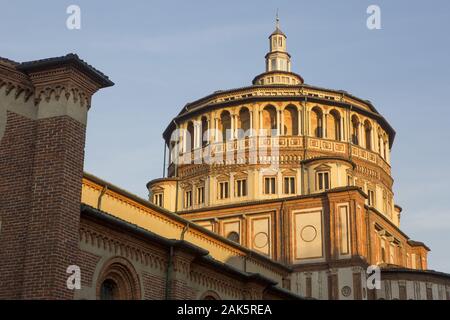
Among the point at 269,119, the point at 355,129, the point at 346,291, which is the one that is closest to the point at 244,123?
the point at 269,119

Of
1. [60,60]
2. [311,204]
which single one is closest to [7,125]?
[60,60]

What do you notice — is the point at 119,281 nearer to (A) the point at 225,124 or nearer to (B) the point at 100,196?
(B) the point at 100,196

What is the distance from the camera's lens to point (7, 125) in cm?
1861

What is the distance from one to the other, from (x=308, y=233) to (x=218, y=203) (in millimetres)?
6819

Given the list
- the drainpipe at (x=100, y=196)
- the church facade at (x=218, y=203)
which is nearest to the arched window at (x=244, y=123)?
the church facade at (x=218, y=203)

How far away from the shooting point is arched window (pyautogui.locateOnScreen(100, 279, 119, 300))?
21.0 meters

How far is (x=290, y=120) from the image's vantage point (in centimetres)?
4862

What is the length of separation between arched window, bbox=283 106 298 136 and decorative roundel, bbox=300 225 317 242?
796cm

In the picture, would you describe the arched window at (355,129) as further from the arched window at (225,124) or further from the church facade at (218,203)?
the arched window at (225,124)

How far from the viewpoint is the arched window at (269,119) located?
4797 cm

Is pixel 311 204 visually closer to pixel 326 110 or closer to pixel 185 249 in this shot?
pixel 326 110

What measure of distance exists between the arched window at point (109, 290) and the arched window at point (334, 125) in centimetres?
2934

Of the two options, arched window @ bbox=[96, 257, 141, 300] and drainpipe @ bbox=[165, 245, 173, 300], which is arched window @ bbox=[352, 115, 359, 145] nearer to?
drainpipe @ bbox=[165, 245, 173, 300]
